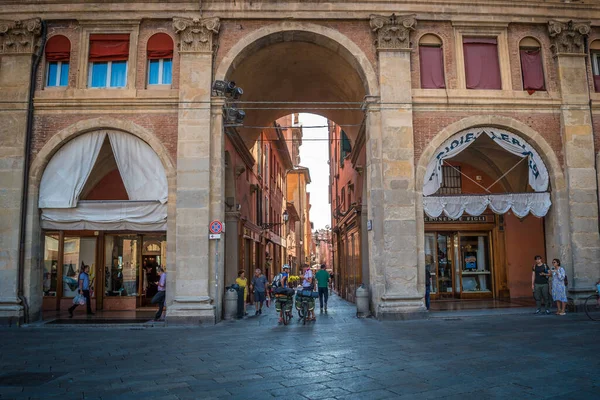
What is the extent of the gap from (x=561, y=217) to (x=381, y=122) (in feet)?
20.9

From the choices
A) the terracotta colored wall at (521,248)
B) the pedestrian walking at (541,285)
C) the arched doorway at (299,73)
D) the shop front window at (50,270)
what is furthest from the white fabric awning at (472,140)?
the shop front window at (50,270)

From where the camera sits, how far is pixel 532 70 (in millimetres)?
15750

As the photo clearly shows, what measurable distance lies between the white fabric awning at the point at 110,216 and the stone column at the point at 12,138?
0.96 metres

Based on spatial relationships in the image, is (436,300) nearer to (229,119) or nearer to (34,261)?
(229,119)

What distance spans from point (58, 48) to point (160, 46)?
10.5 ft

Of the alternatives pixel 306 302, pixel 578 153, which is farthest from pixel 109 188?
pixel 578 153

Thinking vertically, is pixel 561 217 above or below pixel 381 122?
below

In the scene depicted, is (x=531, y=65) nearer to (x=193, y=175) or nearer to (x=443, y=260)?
(x=443, y=260)

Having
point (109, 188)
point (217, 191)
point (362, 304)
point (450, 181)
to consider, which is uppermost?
point (450, 181)

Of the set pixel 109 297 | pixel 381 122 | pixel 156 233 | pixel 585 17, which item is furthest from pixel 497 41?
pixel 109 297

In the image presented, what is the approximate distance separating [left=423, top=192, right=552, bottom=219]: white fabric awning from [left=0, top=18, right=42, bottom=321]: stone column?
1232 centimetres

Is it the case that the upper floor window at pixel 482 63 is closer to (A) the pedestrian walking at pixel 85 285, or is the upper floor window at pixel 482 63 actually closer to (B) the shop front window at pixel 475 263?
(B) the shop front window at pixel 475 263

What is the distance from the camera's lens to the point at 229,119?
15.6m

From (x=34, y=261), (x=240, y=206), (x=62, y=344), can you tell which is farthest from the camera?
(x=240, y=206)
